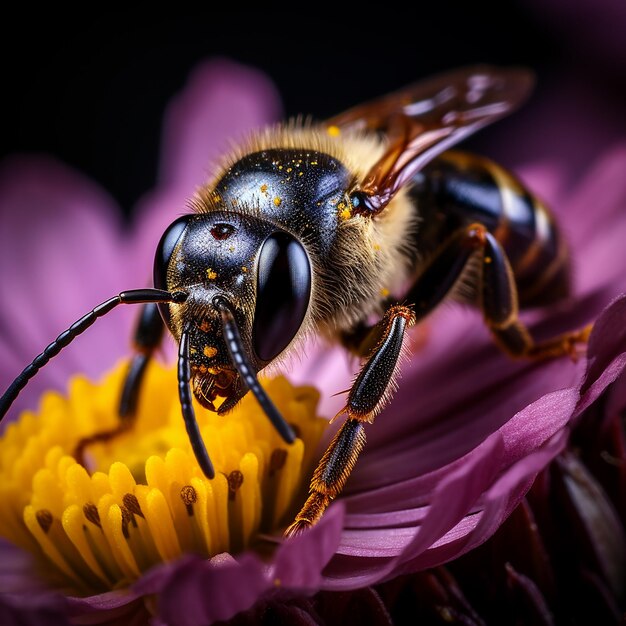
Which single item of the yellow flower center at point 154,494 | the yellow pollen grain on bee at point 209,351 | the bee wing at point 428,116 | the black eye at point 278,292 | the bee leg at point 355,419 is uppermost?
the bee wing at point 428,116

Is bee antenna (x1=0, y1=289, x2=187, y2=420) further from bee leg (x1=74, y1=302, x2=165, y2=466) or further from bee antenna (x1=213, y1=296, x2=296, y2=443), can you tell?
bee leg (x1=74, y1=302, x2=165, y2=466)

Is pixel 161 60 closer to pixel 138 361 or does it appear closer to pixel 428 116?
pixel 428 116

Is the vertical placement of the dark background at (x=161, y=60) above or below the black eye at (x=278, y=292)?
below

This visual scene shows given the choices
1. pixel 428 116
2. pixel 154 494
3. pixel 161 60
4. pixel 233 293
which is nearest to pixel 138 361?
pixel 154 494

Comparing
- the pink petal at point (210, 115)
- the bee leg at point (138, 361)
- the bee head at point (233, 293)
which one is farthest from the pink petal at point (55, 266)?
the bee head at point (233, 293)

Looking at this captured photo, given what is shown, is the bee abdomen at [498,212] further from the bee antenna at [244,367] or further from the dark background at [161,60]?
the dark background at [161,60]
